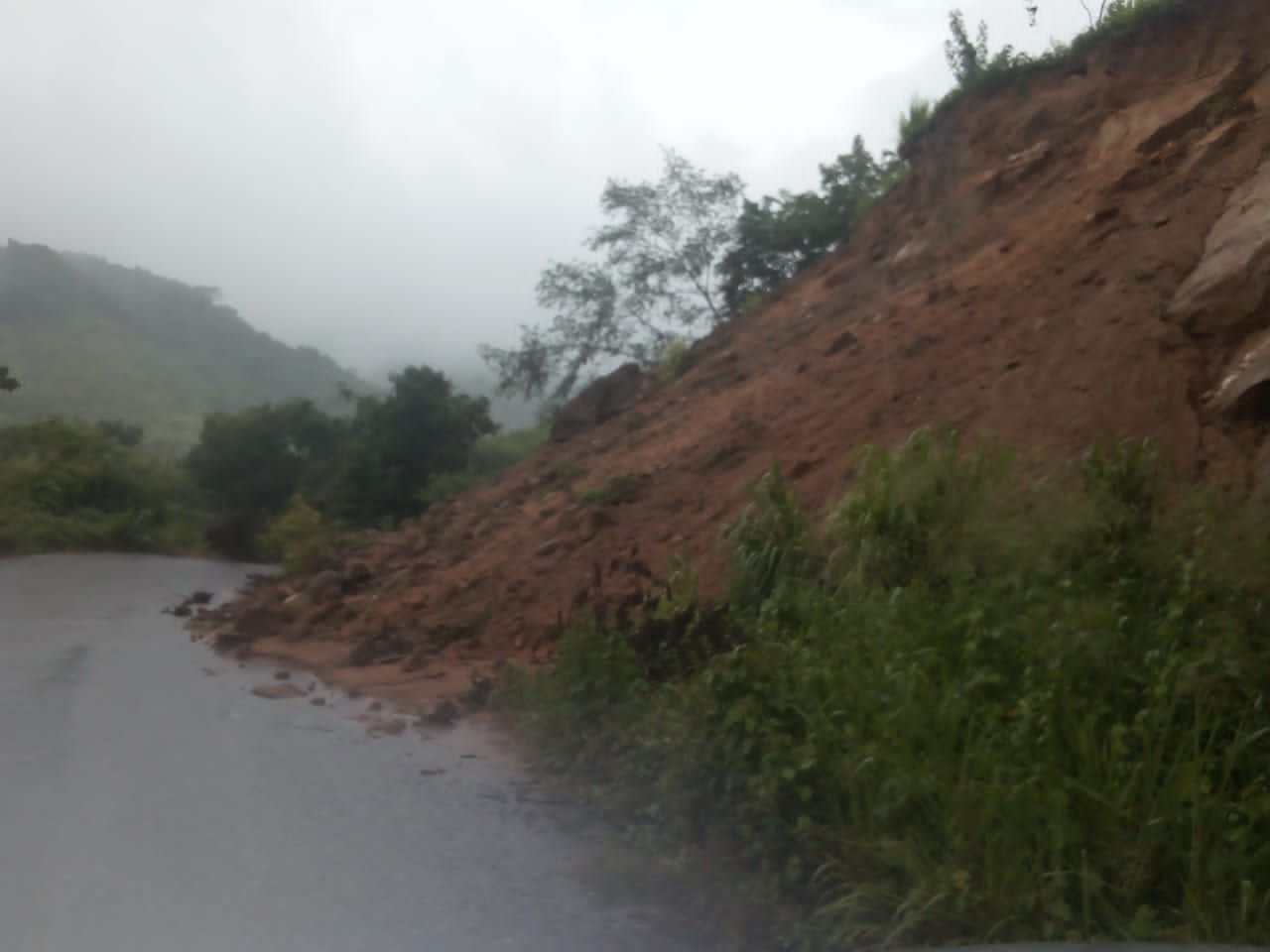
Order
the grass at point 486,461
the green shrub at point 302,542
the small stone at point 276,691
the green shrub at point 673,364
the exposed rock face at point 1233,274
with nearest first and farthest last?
1. the exposed rock face at point 1233,274
2. the small stone at point 276,691
3. the green shrub at point 302,542
4. the green shrub at point 673,364
5. the grass at point 486,461

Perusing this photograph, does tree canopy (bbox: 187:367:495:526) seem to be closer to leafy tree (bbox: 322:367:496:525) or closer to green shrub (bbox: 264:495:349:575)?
leafy tree (bbox: 322:367:496:525)

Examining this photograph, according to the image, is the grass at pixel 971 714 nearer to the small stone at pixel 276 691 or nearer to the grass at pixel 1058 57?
the small stone at pixel 276 691

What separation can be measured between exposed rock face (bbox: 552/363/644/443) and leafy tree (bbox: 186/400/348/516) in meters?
11.1

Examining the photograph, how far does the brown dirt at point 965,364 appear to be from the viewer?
28.3 feet

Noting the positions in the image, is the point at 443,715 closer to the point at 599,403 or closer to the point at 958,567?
the point at 958,567

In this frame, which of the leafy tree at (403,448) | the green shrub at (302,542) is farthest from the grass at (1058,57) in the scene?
the leafy tree at (403,448)

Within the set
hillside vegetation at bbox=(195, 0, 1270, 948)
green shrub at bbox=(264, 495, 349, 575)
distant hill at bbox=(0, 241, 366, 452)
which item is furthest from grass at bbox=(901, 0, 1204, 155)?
distant hill at bbox=(0, 241, 366, 452)

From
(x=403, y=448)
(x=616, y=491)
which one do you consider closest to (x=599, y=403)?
(x=616, y=491)

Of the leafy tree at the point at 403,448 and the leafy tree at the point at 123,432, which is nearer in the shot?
the leafy tree at the point at 403,448

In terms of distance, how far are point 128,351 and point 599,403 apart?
15090mm

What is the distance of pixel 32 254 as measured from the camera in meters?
26.6

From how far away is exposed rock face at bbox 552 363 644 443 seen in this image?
20.0 m

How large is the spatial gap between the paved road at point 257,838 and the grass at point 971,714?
597mm

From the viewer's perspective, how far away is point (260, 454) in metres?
30.7
